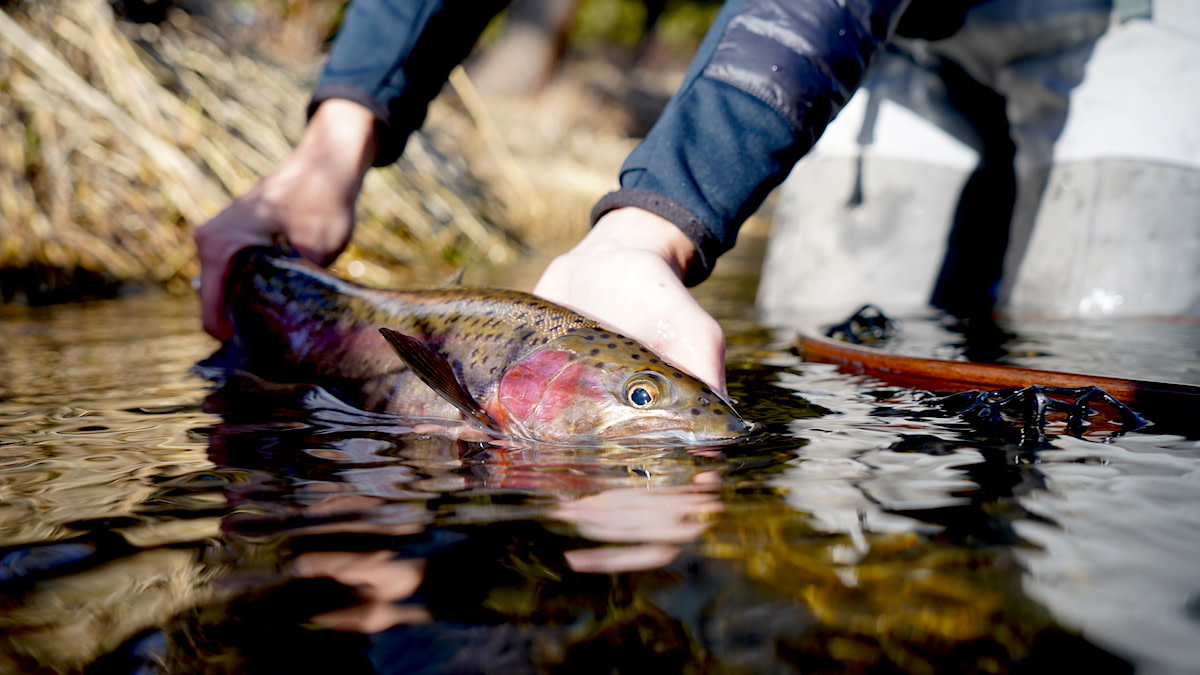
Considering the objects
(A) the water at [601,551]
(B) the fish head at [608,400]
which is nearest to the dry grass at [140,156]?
(A) the water at [601,551]

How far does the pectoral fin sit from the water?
0.30 ft

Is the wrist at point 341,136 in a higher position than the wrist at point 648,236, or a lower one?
higher

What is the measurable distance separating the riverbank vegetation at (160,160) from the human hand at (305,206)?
2.64m

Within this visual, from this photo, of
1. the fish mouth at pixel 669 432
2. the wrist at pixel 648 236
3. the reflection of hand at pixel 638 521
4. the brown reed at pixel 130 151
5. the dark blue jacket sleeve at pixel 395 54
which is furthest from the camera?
the brown reed at pixel 130 151

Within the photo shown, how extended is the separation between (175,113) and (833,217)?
14.9 ft

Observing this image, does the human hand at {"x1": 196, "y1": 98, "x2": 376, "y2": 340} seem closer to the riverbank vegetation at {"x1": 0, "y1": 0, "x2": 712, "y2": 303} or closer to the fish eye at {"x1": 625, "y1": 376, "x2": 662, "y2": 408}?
the fish eye at {"x1": 625, "y1": 376, "x2": 662, "y2": 408}

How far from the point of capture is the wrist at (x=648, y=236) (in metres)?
2.02

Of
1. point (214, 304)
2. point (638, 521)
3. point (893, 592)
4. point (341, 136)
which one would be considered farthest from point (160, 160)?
point (893, 592)

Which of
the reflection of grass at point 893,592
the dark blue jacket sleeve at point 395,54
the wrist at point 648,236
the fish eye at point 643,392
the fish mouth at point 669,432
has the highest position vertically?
the dark blue jacket sleeve at point 395,54

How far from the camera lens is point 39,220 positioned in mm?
4945

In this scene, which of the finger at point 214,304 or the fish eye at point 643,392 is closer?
the fish eye at point 643,392

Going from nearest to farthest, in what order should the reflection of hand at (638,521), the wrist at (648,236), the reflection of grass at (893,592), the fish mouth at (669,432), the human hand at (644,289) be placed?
the reflection of grass at (893,592) → the reflection of hand at (638,521) → the fish mouth at (669,432) → the human hand at (644,289) → the wrist at (648,236)

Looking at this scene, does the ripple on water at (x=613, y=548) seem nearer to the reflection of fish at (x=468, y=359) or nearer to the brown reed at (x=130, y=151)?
the reflection of fish at (x=468, y=359)

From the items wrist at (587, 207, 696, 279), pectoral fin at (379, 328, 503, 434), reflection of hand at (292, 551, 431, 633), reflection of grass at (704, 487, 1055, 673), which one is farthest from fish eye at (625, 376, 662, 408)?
reflection of hand at (292, 551, 431, 633)
